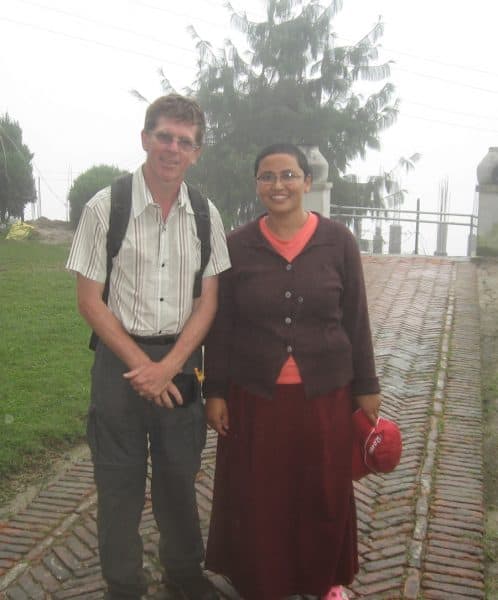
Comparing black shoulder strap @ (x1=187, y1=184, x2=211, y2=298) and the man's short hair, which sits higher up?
the man's short hair

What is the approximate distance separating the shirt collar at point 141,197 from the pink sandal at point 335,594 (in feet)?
5.59

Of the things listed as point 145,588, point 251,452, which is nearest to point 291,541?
point 251,452

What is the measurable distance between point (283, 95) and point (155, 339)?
16733mm

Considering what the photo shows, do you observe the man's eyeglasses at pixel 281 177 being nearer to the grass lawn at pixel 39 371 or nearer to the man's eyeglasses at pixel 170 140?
the man's eyeglasses at pixel 170 140

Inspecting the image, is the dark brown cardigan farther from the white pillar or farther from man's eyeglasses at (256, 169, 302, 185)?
the white pillar

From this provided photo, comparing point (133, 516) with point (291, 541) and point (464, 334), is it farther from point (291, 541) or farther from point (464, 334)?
point (464, 334)

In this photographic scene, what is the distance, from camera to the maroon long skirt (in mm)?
2865

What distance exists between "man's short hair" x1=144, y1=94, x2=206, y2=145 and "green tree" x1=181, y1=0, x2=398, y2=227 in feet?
50.5

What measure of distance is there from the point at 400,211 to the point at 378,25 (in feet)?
19.2

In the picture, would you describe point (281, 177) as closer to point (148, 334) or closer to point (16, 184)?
point (148, 334)

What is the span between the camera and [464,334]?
8.06 meters

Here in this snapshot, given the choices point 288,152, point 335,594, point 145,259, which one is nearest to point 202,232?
point 145,259

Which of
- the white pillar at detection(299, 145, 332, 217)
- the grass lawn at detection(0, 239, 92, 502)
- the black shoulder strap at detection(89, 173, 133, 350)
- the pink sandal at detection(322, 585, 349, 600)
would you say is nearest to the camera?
the black shoulder strap at detection(89, 173, 133, 350)

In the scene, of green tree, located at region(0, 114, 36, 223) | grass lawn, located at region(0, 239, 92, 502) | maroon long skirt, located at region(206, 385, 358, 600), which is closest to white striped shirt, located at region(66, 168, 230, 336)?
maroon long skirt, located at region(206, 385, 358, 600)
